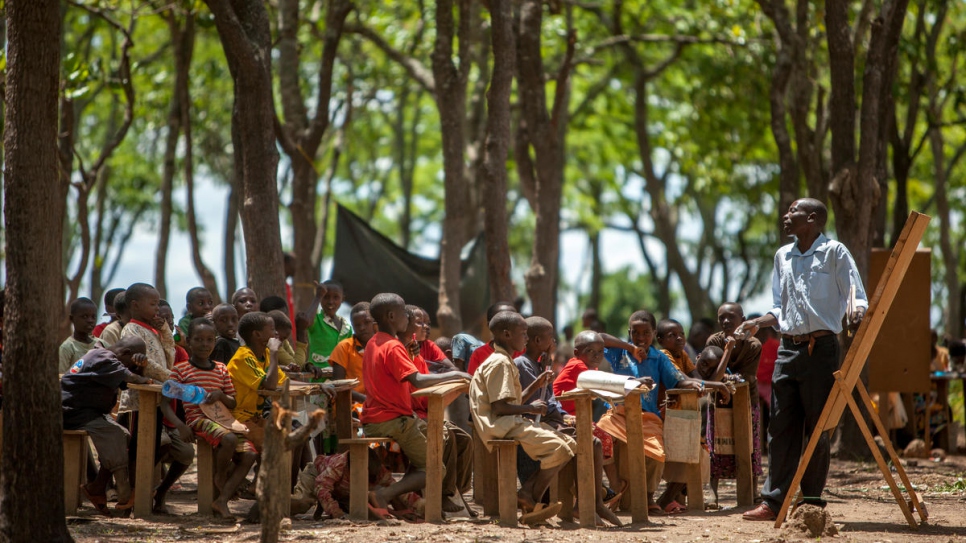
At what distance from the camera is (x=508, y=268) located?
11.5m

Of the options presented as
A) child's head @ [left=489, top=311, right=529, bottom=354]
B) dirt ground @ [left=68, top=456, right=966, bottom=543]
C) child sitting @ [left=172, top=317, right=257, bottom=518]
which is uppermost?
child's head @ [left=489, top=311, right=529, bottom=354]

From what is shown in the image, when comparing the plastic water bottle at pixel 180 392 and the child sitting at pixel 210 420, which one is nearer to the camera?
the plastic water bottle at pixel 180 392

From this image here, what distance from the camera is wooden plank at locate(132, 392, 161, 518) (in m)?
7.65

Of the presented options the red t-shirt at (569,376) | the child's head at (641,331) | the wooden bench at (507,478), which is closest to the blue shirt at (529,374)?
the red t-shirt at (569,376)

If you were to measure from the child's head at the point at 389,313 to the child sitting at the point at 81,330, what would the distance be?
2.57 meters

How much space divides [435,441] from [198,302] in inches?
122

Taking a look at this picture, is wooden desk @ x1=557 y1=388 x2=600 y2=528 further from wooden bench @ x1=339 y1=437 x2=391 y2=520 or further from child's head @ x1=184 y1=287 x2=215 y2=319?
child's head @ x1=184 y1=287 x2=215 y2=319

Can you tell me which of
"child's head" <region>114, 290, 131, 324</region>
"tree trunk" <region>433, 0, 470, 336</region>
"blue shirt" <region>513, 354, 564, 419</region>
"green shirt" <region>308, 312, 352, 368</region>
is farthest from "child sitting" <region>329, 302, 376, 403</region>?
"tree trunk" <region>433, 0, 470, 336</region>

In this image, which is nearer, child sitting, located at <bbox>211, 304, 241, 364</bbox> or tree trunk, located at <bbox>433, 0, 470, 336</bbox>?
child sitting, located at <bbox>211, 304, 241, 364</bbox>

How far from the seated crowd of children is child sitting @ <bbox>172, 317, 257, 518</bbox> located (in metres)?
0.01

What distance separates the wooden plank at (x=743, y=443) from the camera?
8656mm

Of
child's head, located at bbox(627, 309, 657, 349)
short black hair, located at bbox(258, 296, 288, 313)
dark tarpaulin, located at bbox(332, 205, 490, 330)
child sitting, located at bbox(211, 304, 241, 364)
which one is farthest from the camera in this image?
dark tarpaulin, located at bbox(332, 205, 490, 330)

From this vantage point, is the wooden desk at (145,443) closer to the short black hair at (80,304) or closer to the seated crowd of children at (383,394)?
Result: the seated crowd of children at (383,394)

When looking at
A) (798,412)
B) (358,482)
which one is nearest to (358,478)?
(358,482)
